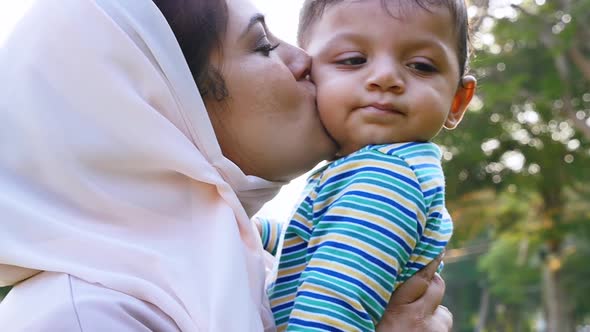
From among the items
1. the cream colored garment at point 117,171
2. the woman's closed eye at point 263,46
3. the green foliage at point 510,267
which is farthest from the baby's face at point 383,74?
the green foliage at point 510,267

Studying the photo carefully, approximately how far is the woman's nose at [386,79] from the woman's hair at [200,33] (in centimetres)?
41

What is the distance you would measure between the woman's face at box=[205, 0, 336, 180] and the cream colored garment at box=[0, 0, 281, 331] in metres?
0.18

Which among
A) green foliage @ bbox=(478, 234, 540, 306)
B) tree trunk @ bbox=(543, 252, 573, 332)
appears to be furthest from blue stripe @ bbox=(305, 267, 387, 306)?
green foliage @ bbox=(478, 234, 540, 306)

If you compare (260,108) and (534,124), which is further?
(534,124)

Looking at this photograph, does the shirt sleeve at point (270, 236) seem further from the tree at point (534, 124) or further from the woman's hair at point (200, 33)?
the tree at point (534, 124)

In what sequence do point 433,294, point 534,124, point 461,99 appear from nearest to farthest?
point 433,294
point 461,99
point 534,124

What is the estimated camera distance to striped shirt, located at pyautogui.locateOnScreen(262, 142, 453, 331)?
1.86m

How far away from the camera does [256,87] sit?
2.21 meters

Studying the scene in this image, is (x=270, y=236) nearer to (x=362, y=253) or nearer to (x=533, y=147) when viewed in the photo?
(x=362, y=253)

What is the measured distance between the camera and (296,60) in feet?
7.65

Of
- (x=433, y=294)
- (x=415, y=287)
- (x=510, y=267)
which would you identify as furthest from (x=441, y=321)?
(x=510, y=267)

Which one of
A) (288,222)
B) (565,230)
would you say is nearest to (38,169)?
(288,222)

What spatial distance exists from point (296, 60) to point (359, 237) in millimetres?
660

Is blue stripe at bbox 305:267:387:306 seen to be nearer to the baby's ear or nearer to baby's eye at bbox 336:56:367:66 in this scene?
baby's eye at bbox 336:56:367:66
